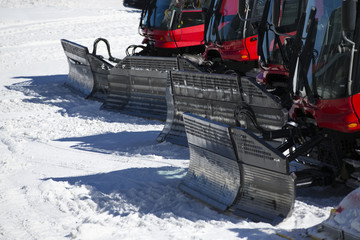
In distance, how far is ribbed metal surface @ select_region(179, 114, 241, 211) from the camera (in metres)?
5.81

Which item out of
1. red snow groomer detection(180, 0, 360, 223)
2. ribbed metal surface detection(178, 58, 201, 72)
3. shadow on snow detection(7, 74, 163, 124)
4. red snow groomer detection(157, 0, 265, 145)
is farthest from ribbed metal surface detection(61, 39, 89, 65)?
red snow groomer detection(180, 0, 360, 223)

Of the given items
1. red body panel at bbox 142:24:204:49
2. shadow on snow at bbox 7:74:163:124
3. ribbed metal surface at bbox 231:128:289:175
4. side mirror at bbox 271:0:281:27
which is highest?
side mirror at bbox 271:0:281:27

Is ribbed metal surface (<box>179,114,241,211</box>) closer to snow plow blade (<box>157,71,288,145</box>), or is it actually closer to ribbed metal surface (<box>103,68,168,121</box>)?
snow plow blade (<box>157,71,288,145</box>)

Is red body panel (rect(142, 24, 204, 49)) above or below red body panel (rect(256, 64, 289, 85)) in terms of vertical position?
below

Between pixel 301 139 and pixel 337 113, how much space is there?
0.51 m

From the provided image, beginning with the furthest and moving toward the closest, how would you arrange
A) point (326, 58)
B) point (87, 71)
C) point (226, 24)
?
point (87, 71) < point (226, 24) < point (326, 58)

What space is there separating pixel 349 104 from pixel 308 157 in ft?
2.69

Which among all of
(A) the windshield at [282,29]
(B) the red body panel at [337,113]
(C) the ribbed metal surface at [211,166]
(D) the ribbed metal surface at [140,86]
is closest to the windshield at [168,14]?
(D) the ribbed metal surface at [140,86]

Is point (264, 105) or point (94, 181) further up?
point (264, 105)

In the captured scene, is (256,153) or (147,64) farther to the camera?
(147,64)

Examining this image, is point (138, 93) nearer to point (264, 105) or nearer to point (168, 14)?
point (168, 14)

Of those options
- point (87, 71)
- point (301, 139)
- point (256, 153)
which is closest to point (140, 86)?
point (87, 71)

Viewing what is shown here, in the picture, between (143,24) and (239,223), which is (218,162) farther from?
(143,24)

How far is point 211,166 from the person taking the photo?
6.15m
